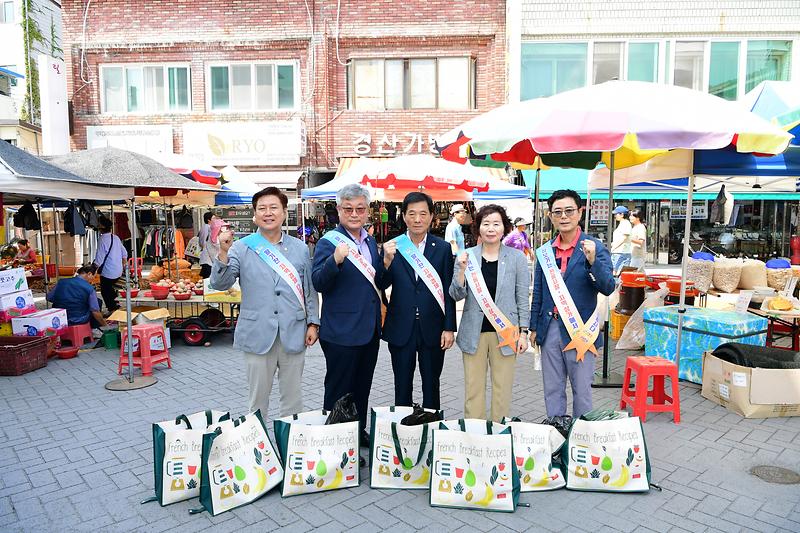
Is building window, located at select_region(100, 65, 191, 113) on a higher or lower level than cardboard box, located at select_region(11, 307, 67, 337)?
higher

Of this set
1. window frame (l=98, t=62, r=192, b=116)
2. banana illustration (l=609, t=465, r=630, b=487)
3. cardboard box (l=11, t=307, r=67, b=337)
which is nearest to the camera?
banana illustration (l=609, t=465, r=630, b=487)

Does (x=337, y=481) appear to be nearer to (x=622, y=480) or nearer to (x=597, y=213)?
(x=622, y=480)

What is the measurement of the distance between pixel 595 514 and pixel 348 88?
46.2 ft

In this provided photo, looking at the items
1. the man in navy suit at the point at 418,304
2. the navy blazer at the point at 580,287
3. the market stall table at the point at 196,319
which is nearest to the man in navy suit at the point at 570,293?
the navy blazer at the point at 580,287

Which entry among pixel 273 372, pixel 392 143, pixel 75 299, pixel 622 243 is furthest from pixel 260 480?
pixel 392 143

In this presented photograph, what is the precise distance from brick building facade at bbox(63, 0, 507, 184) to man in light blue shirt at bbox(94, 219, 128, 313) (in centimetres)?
634

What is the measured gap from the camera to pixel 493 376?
413 cm

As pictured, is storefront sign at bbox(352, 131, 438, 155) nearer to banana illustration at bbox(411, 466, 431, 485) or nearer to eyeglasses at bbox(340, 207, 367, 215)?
eyeglasses at bbox(340, 207, 367, 215)

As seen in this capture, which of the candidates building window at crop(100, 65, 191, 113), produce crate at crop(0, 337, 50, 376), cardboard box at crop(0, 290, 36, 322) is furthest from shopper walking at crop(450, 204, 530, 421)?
building window at crop(100, 65, 191, 113)

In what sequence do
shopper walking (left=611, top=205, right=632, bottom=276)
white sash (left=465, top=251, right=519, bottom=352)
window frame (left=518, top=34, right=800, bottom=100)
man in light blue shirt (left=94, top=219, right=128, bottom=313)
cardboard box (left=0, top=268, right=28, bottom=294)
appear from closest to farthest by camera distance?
white sash (left=465, top=251, right=519, bottom=352), cardboard box (left=0, top=268, right=28, bottom=294), man in light blue shirt (left=94, top=219, right=128, bottom=313), shopper walking (left=611, top=205, right=632, bottom=276), window frame (left=518, top=34, right=800, bottom=100)

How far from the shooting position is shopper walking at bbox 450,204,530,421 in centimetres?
396

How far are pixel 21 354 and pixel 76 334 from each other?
1156 mm

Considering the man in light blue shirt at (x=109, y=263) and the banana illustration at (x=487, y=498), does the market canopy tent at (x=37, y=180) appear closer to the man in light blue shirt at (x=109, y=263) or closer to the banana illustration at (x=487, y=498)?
the man in light blue shirt at (x=109, y=263)

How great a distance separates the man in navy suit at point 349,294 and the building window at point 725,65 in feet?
46.8
